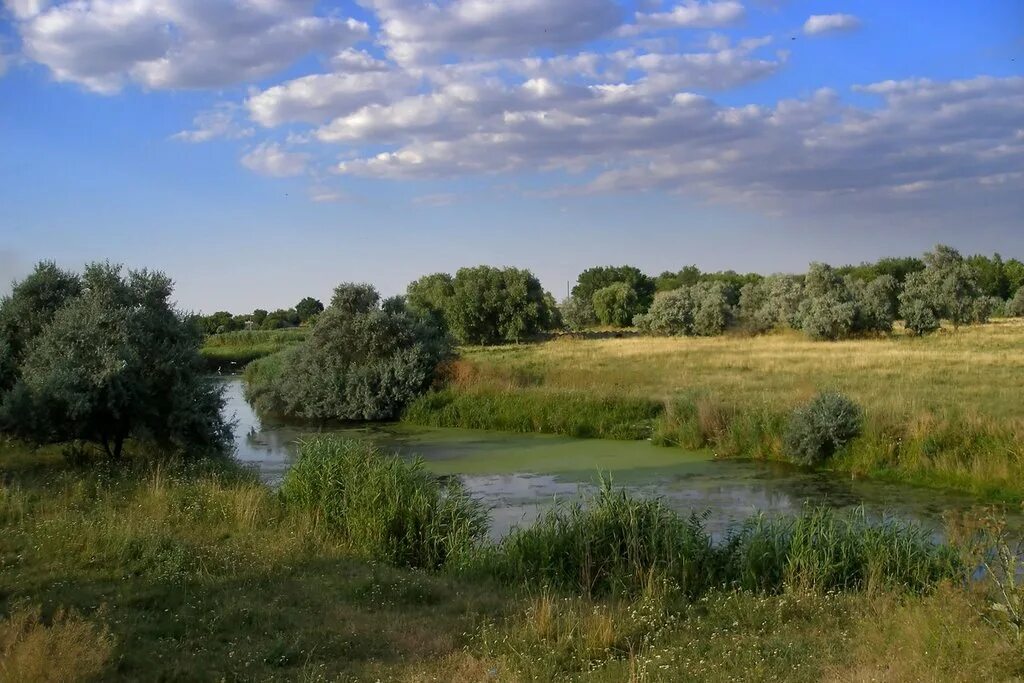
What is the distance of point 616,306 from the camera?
8356 centimetres

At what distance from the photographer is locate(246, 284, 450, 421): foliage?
2559 cm

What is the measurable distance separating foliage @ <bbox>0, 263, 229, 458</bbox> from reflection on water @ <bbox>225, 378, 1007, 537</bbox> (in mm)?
1850

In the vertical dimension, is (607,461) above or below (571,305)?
below

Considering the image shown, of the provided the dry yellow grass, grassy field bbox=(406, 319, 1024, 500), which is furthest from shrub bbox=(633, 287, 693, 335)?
grassy field bbox=(406, 319, 1024, 500)

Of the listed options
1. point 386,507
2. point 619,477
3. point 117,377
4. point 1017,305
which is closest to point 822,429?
point 619,477

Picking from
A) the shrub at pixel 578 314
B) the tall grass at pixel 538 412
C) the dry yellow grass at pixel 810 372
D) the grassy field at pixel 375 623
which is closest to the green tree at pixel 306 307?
the shrub at pixel 578 314

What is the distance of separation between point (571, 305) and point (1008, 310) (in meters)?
38.5

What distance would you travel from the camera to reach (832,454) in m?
16.3

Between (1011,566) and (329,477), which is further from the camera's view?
(329,477)

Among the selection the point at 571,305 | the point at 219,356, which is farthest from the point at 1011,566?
the point at 571,305

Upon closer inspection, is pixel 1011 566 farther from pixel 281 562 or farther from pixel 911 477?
pixel 911 477

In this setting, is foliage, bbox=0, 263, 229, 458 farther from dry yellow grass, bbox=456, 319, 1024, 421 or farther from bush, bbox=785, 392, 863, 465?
dry yellow grass, bbox=456, 319, 1024, 421

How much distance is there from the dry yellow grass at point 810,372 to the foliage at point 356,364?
1593mm

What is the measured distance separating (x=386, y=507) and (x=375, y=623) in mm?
3555
